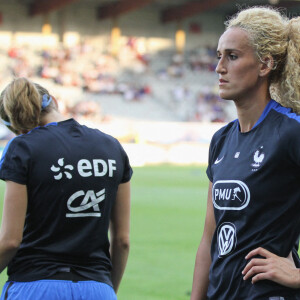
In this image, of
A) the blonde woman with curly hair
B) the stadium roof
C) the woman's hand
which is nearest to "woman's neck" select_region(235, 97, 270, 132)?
the blonde woman with curly hair

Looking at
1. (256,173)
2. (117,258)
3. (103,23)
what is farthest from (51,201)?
(103,23)

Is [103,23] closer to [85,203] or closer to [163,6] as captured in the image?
[163,6]

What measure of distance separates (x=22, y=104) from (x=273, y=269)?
4.27ft

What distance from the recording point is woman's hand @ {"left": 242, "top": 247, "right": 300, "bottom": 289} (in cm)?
243

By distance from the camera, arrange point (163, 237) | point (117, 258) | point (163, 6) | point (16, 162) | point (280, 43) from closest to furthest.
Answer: point (280, 43), point (16, 162), point (117, 258), point (163, 237), point (163, 6)

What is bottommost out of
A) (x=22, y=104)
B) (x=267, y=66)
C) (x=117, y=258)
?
(x=117, y=258)

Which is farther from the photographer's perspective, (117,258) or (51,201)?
(117,258)

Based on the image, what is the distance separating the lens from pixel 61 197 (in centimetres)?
300

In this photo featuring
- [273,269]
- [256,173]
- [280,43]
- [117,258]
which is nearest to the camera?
[273,269]

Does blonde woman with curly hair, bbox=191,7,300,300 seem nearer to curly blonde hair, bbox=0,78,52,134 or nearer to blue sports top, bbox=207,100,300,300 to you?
blue sports top, bbox=207,100,300,300

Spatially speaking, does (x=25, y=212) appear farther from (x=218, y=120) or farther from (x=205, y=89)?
(x=205, y=89)

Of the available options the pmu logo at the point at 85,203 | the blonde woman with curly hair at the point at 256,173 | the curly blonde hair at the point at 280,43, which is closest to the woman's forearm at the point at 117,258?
the pmu logo at the point at 85,203

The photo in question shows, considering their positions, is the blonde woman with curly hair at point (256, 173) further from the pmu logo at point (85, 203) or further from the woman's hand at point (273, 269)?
the pmu logo at point (85, 203)

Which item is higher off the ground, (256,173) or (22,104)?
(22,104)
